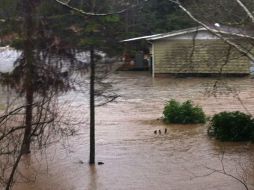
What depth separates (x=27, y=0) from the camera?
17.0 meters

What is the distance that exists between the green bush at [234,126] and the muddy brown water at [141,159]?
0.36 metres

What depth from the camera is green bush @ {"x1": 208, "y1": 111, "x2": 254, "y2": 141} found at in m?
18.5

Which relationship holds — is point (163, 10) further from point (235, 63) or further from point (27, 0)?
point (27, 0)

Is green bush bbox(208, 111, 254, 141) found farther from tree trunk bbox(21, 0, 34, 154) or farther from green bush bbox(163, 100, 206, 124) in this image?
tree trunk bbox(21, 0, 34, 154)

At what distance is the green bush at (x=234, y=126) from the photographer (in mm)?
18516

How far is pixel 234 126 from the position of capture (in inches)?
736

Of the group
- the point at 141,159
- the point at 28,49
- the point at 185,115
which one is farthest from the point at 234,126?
the point at 28,49

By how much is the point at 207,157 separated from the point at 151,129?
5.05 metres

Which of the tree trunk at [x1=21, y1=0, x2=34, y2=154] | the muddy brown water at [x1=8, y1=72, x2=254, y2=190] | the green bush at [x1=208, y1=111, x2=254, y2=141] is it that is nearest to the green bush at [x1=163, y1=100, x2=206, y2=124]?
the muddy brown water at [x1=8, y1=72, x2=254, y2=190]

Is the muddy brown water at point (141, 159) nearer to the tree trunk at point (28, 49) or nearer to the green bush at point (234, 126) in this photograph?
the green bush at point (234, 126)

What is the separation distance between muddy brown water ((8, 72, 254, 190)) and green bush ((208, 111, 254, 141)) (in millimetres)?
358

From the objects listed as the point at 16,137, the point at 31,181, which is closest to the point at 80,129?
the point at 31,181

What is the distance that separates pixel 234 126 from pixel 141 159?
147 inches

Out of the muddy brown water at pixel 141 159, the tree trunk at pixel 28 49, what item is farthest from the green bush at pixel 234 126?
the tree trunk at pixel 28 49
